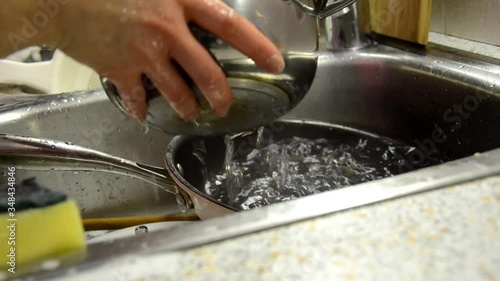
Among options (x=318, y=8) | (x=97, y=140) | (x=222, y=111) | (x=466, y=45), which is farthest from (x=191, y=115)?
(x=466, y=45)

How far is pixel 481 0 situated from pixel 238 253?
22.4 inches

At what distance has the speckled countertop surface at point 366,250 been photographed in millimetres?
235

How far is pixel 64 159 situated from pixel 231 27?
0.25 metres

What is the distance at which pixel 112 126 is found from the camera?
68 centimetres

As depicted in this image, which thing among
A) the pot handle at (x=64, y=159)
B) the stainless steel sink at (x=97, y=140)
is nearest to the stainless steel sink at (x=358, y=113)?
the stainless steel sink at (x=97, y=140)

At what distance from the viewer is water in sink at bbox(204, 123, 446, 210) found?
0.59 m

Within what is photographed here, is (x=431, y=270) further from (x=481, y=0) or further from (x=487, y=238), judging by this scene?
(x=481, y=0)

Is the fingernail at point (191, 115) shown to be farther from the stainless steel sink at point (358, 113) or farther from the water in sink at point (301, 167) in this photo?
the stainless steel sink at point (358, 113)

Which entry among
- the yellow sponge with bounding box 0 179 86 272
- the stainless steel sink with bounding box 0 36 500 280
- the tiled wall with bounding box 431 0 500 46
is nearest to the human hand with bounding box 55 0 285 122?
the yellow sponge with bounding box 0 179 86 272

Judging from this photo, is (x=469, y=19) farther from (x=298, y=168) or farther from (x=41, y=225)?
(x=41, y=225)

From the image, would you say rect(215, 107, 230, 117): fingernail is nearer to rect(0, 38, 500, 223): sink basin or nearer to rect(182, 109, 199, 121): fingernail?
rect(182, 109, 199, 121): fingernail

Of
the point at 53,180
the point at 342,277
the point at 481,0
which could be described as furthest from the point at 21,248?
the point at 481,0

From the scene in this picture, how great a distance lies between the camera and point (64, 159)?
20.6 inches

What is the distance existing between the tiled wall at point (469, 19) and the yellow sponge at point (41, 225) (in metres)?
0.59
